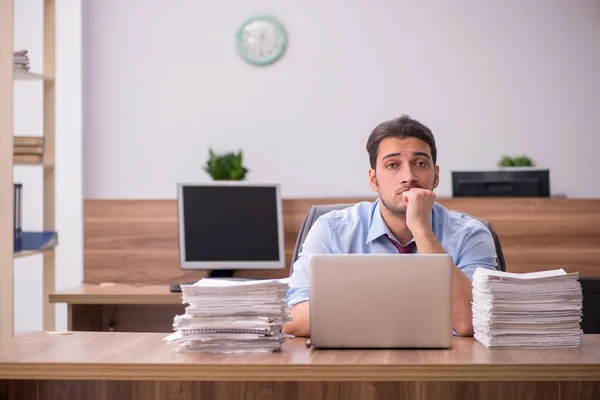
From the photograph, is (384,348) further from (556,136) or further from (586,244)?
(556,136)

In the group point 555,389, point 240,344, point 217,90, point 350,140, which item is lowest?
point 555,389

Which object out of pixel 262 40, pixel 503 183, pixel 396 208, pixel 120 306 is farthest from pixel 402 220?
pixel 262 40

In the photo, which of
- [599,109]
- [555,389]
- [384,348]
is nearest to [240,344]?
[384,348]

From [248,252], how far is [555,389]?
223 cm

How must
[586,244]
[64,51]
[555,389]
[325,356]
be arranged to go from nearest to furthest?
[325,356], [555,389], [586,244], [64,51]

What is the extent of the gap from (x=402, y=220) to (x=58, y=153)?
13.0 feet

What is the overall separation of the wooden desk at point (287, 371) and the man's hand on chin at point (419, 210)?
0.44m

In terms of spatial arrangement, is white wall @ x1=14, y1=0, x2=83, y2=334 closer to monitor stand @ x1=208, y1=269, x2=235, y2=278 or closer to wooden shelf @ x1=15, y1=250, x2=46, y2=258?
wooden shelf @ x1=15, y1=250, x2=46, y2=258

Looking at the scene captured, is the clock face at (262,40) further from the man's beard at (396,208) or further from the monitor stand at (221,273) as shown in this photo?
the man's beard at (396,208)

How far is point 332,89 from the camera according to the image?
628cm

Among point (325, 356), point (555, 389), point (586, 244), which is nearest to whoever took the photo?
point (325, 356)

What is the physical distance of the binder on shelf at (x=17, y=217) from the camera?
12.1ft

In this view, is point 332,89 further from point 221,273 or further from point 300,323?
point 300,323

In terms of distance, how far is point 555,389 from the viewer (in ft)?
5.86
